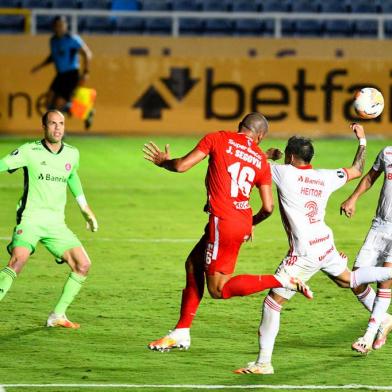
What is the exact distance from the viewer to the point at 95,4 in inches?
1214

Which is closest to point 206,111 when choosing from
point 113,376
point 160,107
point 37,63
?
point 160,107

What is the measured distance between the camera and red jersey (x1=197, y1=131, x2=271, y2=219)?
932 centimetres

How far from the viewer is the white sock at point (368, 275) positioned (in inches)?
376

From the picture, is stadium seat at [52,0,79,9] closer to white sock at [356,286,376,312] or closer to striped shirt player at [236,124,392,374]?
white sock at [356,286,376,312]

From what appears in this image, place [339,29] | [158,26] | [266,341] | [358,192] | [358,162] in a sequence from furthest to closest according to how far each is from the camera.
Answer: [339,29]
[158,26]
[358,192]
[358,162]
[266,341]

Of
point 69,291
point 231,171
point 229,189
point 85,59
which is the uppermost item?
point 231,171

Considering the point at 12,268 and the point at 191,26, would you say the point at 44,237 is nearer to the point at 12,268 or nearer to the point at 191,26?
the point at 12,268

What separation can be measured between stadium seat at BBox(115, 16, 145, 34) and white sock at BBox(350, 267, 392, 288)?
21.6m

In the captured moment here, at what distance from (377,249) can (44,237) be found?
9.14ft

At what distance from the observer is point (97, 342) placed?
10.2 metres

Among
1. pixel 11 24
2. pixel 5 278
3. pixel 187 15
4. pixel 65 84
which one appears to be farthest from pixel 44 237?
pixel 11 24

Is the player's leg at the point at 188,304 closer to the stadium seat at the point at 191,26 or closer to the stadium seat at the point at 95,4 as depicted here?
the stadium seat at the point at 191,26

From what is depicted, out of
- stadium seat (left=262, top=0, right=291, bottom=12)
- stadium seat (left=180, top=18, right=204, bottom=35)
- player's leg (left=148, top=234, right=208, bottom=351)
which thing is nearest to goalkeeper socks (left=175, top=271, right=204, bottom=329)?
player's leg (left=148, top=234, right=208, bottom=351)

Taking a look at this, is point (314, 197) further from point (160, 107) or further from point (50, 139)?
point (160, 107)
